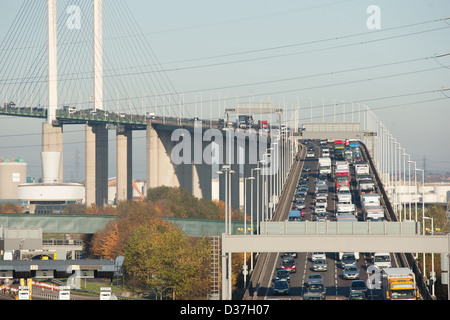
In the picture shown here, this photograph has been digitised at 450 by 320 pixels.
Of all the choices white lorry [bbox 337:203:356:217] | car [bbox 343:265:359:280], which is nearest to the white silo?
white lorry [bbox 337:203:356:217]

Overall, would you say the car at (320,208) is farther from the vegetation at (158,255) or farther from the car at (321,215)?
the vegetation at (158,255)

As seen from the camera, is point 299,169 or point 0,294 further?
point 299,169

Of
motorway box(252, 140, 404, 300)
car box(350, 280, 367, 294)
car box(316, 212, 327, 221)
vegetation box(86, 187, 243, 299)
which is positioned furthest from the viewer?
car box(316, 212, 327, 221)

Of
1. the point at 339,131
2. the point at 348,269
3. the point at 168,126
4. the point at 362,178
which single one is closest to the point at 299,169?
the point at 362,178

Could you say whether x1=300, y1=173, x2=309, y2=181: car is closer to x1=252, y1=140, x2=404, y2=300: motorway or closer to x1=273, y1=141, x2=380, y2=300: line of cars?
x1=273, y1=141, x2=380, y2=300: line of cars

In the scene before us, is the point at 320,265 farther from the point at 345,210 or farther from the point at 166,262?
the point at 345,210
